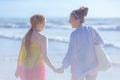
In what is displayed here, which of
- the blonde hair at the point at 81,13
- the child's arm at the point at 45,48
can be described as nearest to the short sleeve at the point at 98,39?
the blonde hair at the point at 81,13

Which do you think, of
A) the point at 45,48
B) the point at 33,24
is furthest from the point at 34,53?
the point at 33,24

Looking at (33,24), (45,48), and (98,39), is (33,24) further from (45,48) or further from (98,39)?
(98,39)

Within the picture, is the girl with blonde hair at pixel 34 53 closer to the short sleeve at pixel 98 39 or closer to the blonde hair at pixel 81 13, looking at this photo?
the blonde hair at pixel 81 13

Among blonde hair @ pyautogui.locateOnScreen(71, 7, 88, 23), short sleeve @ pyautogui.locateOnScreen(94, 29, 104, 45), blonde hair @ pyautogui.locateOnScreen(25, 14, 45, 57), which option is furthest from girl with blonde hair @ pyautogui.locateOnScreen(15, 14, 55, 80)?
short sleeve @ pyautogui.locateOnScreen(94, 29, 104, 45)

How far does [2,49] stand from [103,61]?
9.41m

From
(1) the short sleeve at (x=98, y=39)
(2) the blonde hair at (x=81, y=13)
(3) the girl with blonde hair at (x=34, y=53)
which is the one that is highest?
(2) the blonde hair at (x=81, y=13)

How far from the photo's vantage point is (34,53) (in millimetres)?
5980

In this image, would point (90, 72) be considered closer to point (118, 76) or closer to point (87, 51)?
point (87, 51)

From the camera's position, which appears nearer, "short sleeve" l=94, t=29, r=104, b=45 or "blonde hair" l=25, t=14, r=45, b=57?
"short sleeve" l=94, t=29, r=104, b=45

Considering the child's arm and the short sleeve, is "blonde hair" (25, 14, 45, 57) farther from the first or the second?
the short sleeve

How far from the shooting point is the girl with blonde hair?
5.96 meters

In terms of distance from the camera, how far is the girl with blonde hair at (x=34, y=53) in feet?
19.5

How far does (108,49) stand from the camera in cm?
1503

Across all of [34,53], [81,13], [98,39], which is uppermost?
[81,13]
